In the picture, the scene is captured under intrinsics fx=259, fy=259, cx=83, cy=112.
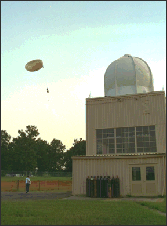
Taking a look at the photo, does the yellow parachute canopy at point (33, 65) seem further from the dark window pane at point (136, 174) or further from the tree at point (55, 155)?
the tree at point (55, 155)

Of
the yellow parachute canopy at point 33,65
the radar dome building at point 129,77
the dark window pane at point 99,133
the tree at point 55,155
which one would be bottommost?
the tree at point 55,155

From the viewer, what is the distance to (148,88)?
2467 cm

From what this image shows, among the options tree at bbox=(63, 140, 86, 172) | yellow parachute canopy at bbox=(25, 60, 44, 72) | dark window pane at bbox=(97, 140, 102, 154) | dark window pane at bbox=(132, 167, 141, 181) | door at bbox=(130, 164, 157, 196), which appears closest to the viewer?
yellow parachute canopy at bbox=(25, 60, 44, 72)

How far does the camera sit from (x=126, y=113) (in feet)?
71.3

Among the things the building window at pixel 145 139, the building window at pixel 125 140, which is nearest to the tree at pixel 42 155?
the building window at pixel 125 140

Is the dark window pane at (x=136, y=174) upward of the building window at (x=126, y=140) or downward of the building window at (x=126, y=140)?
downward

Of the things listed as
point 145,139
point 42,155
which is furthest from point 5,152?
point 145,139

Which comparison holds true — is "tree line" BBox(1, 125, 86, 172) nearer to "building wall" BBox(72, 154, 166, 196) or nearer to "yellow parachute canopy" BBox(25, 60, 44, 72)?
"building wall" BBox(72, 154, 166, 196)

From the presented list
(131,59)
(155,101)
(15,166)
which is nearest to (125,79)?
(131,59)

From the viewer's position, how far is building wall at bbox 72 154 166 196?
18.1m

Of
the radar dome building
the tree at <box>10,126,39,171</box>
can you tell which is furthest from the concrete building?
the tree at <box>10,126,39,171</box>

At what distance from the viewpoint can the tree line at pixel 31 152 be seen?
225 feet

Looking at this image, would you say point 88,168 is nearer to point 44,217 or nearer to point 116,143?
point 116,143

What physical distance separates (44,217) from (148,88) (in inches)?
724
